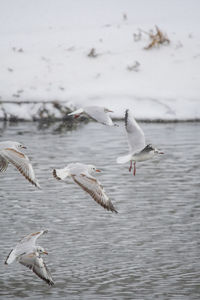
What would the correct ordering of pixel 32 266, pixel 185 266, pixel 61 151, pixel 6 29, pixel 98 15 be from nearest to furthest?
pixel 32 266
pixel 185 266
pixel 61 151
pixel 6 29
pixel 98 15

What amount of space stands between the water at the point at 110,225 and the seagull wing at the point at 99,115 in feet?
5.22

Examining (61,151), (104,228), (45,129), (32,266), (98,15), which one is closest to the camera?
(32,266)

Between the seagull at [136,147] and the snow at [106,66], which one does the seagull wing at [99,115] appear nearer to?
the seagull at [136,147]

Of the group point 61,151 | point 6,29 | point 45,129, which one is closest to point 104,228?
point 61,151

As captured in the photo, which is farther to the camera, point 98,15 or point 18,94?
point 98,15

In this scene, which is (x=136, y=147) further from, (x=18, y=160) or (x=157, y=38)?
(x=157, y=38)

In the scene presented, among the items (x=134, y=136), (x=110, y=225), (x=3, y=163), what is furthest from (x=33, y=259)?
(x=110, y=225)

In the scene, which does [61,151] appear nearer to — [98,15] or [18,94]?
[18,94]

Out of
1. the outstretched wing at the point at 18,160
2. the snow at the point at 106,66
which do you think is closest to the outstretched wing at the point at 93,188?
the outstretched wing at the point at 18,160

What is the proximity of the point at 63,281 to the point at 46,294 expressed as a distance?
1.23 ft

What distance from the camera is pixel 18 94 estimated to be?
19.0 meters

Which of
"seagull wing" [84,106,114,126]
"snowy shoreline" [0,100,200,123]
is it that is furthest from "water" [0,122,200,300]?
"snowy shoreline" [0,100,200,123]

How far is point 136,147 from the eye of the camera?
8.97 meters

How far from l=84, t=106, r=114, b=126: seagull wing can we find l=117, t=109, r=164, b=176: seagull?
25cm
